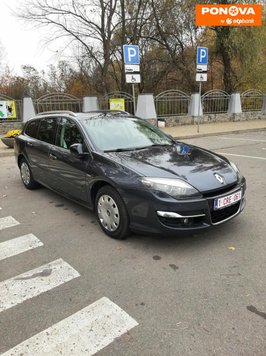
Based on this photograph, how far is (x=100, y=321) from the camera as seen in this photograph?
253cm

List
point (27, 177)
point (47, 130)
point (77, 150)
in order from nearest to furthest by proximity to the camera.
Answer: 1. point (77, 150)
2. point (47, 130)
3. point (27, 177)

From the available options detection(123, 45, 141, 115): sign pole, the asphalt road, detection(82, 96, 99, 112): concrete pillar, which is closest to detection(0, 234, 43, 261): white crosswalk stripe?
the asphalt road

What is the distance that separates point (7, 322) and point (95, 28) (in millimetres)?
21971

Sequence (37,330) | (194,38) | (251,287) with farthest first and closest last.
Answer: (194,38), (251,287), (37,330)

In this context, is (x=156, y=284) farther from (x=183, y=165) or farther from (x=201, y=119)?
(x=201, y=119)

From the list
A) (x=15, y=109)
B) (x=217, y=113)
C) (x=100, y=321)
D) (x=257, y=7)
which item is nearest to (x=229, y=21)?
(x=257, y=7)

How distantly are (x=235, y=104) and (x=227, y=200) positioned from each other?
1848 centimetres

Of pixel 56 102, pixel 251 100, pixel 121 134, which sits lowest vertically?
pixel 121 134

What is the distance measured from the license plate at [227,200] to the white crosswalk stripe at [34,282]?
5.54 feet

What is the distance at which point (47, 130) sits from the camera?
212 inches

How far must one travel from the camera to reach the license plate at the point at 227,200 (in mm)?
3521

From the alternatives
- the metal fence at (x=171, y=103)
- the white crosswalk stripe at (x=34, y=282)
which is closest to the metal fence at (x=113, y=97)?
the metal fence at (x=171, y=103)

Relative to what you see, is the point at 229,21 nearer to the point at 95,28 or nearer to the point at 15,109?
the point at 95,28

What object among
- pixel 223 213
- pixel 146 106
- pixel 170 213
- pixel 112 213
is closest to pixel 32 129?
pixel 112 213
